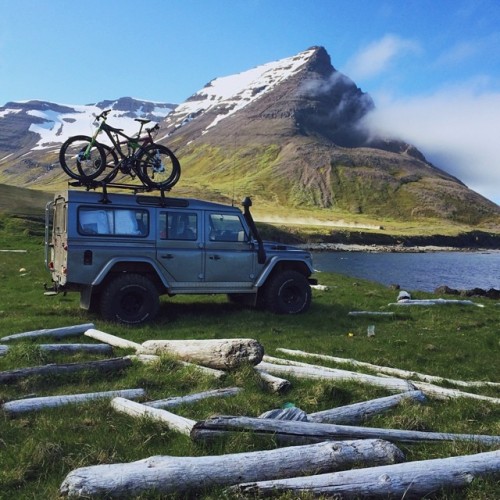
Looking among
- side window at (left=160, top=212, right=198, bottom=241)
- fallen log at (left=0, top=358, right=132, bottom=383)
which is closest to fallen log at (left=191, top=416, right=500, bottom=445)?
fallen log at (left=0, top=358, right=132, bottom=383)

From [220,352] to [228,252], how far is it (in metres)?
6.38

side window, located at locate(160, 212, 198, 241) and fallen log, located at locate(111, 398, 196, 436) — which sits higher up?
side window, located at locate(160, 212, 198, 241)

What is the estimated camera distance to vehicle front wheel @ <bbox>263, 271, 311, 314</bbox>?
49.3 ft

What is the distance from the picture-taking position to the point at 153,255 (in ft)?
44.3

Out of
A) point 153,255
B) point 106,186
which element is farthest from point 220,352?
point 106,186

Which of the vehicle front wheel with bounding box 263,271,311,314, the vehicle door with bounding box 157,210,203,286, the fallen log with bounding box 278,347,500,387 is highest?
the vehicle door with bounding box 157,210,203,286

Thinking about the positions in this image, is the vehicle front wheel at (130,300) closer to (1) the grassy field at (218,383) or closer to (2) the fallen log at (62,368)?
(1) the grassy field at (218,383)

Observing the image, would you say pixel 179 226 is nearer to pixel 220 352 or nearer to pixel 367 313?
pixel 220 352

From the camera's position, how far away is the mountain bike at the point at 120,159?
13781 mm

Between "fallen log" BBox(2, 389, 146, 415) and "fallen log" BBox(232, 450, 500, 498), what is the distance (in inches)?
116

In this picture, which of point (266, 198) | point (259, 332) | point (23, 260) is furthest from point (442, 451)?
point (266, 198)

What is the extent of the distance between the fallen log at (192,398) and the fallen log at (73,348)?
3.38m

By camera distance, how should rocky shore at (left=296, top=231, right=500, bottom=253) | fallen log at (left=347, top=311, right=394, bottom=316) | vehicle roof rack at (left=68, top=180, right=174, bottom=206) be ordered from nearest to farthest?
vehicle roof rack at (left=68, top=180, right=174, bottom=206) < fallen log at (left=347, top=311, right=394, bottom=316) < rocky shore at (left=296, top=231, right=500, bottom=253)

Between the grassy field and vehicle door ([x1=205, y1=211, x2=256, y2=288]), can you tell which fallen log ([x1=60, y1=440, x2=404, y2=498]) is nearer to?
the grassy field
